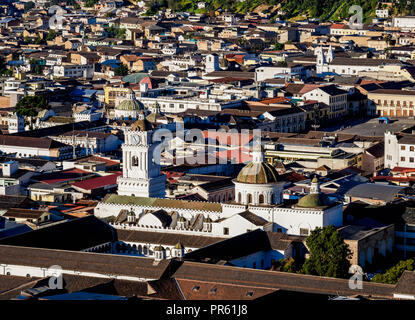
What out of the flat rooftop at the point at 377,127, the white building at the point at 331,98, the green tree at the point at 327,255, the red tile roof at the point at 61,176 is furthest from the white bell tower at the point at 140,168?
the white building at the point at 331,98

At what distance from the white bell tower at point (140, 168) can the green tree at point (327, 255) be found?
336 inches

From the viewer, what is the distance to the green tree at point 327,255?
34.0 meters

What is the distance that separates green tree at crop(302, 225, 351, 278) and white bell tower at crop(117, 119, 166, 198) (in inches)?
336

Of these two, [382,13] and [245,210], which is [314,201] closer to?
[245,210]

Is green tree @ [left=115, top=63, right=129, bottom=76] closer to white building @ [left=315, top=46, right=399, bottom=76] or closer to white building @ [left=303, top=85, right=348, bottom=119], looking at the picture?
white building @ [left=315, top=46, right=399, bottom=76]

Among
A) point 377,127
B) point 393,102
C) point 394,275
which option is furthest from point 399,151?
point 394,275

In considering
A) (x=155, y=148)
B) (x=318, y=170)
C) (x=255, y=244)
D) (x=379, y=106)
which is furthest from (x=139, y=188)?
(x=379, y=106)

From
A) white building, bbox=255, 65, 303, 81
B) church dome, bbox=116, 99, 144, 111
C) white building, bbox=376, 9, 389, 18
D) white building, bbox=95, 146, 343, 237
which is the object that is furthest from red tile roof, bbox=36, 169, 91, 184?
white building, bbox=376, 9, 389, 18

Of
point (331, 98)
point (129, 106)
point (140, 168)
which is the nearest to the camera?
point (140, 168)

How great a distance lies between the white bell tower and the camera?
41.9 meters

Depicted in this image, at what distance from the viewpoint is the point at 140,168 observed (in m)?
42.2

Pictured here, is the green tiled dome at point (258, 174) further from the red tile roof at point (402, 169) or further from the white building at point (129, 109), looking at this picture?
the white building at point (129, 109)

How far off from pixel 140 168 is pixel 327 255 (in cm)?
1018
